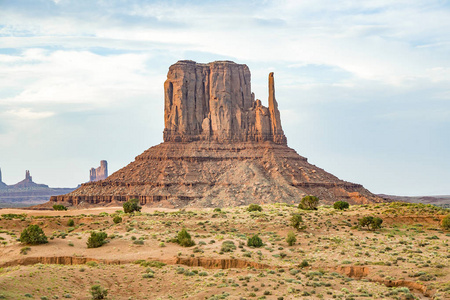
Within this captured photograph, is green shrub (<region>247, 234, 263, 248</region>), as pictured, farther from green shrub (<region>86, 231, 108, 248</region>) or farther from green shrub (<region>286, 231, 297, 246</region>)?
green shrub (<region>86, 231, 108, 248</region>)

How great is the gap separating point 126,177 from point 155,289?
104565mm

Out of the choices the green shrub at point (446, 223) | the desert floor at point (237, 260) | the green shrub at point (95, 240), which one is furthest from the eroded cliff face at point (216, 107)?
the green shrub at point (95, 240)

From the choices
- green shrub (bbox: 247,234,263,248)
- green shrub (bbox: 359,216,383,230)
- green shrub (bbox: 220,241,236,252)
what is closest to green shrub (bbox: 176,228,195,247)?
green shrub (bbox: 220,241,236,252)

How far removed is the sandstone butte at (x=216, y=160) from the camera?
5394 inches

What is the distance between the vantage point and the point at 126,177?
488 ft

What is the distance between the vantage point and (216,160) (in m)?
154

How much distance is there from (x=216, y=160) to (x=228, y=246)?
320 feet

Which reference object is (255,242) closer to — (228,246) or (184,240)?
(228,246)

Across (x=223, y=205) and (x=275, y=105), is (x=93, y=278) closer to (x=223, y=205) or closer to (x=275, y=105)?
(x=223, y=205)

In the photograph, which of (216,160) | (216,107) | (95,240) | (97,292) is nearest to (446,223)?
(95,240)

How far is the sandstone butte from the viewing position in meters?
137

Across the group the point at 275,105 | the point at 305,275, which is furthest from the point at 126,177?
the point at 305,275

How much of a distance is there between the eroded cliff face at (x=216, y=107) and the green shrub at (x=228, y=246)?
101555mm

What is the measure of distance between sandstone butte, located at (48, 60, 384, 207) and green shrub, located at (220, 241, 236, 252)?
233ft
